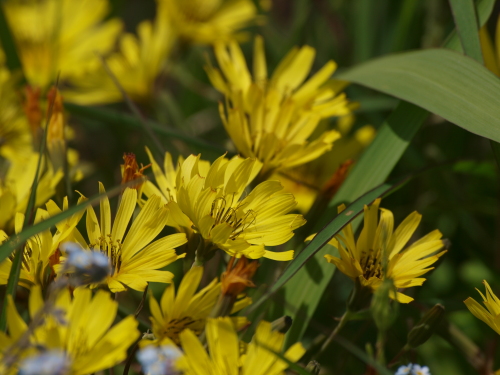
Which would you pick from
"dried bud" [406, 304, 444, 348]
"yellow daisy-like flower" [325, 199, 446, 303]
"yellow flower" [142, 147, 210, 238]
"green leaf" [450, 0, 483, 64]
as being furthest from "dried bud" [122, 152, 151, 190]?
"green leaf" [450, 0, 483, 64]

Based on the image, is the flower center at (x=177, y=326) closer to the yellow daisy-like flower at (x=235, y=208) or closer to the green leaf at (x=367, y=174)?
the yellow daisy-like flower at (x=235, y=208)

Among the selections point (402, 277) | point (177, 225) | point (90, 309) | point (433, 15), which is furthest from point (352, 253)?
point (433, 15)

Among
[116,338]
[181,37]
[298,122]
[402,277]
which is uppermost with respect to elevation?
[181,37]

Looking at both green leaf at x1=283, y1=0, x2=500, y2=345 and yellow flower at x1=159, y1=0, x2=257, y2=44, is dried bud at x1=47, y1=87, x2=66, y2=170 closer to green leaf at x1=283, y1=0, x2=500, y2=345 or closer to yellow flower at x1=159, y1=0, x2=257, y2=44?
green leaf at x1=283, y1=0, x2=500, y2=345

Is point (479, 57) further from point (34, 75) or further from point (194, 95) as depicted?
point (34, 75)

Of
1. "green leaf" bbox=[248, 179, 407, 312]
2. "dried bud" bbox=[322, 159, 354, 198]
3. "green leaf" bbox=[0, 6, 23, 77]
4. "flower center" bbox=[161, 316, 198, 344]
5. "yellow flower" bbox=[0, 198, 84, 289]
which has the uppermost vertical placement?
"green leaf" bbox=[0, 6, 23, 77]
